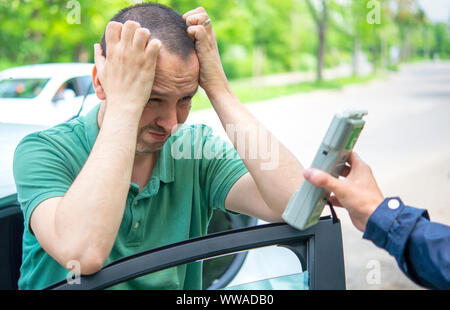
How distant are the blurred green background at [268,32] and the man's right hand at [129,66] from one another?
51 cm

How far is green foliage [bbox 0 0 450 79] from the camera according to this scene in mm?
10078

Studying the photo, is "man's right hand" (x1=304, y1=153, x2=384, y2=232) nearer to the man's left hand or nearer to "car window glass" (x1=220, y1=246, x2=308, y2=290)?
"car window glass" (x1=220, y1=246, x2=308, y2=290)

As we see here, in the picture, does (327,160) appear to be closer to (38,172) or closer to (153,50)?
(153,50)

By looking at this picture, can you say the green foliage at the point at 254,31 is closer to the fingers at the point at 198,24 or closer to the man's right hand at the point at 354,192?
the fingers at the point at 198,24

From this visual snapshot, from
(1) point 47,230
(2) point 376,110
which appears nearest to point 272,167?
(1) point 47,230

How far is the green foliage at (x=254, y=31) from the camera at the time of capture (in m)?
10.1

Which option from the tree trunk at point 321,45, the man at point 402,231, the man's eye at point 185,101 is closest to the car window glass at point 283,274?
the man at point 402,231

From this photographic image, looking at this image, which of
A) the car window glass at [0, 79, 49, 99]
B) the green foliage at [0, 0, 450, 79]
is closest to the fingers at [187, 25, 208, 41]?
the green foliage at [0, 0, 450, 79]

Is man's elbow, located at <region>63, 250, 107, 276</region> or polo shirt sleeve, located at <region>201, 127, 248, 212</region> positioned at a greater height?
polo shirt sleeve, located at <region>201, 127, 248, 212</region>

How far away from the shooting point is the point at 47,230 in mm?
1150

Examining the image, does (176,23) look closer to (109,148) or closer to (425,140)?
(109,148)

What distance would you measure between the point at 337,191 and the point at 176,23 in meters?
0.78

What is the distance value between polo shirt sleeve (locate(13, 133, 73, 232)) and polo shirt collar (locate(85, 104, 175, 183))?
5.1 inches

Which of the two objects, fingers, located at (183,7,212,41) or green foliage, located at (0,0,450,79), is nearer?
fingers, located at (183,7,212,41)
